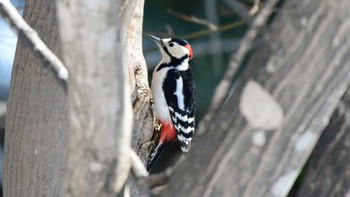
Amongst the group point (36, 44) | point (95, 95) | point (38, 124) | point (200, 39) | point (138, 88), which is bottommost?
point (200, 39)

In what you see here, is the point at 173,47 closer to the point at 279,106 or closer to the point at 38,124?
the point at 38,124

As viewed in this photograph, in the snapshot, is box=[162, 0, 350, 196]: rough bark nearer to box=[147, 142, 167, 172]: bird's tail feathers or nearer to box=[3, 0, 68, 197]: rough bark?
box=[3, 0, 68, 197]: rough bark

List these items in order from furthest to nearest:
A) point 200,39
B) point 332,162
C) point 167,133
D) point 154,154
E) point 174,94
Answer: point 200,39 → point 174,94 → point 167,133 → point 154,154 → point 332,162

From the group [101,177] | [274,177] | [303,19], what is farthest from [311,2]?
[101,177]

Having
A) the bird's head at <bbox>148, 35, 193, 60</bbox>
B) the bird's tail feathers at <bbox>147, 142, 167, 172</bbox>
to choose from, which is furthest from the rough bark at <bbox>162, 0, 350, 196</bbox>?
the bird's head at <bbox>148, 35, 193, 60</bbox>

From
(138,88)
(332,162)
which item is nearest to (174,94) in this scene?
(138,88)

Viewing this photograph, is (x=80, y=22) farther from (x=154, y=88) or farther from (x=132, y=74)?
(x=154, y=88)

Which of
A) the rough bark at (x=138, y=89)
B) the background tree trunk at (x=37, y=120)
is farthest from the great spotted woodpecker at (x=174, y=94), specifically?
the background tree trunk at (x=37, y=120)
